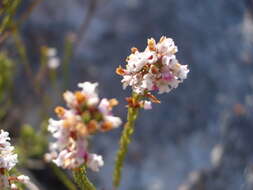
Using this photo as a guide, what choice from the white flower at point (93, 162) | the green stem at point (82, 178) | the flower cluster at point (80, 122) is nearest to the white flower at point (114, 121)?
the flower cluster at point (80, 122)

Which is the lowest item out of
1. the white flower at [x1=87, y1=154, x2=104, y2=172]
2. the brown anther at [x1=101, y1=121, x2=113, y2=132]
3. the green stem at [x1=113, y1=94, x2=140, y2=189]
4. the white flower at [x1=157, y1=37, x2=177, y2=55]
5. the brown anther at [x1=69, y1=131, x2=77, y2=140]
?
the white flower at [x1=87, y1=154, x2=104, y2=172]

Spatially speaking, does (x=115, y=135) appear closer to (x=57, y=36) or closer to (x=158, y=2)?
(x=57, y=36)

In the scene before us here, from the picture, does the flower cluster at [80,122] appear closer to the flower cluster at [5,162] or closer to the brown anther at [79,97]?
the brown anther at [79,97]

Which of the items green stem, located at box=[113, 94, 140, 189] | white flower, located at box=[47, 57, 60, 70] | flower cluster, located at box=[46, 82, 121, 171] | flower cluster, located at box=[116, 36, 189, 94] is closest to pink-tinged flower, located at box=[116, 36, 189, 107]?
flower cluster, located at box=[116, 36, 189, 94]

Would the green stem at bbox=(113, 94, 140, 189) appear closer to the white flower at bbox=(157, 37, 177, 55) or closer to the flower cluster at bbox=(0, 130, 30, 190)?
the white flower at bbox=(157, 37, 177, 55)

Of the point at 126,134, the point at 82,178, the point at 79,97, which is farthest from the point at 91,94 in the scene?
the point at 126,134

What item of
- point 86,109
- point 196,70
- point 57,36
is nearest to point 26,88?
point 57,36

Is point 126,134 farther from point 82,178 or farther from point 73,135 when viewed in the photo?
point 73,135
